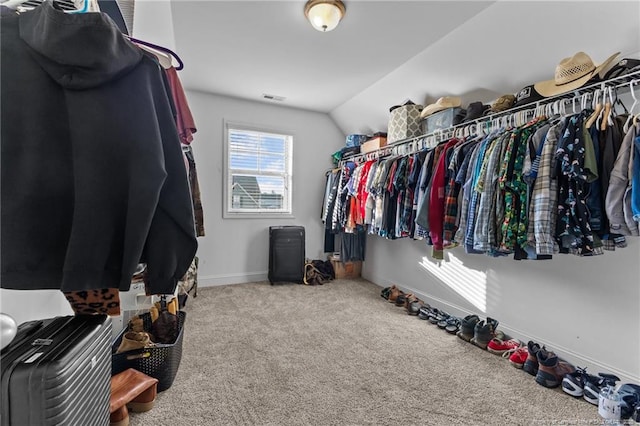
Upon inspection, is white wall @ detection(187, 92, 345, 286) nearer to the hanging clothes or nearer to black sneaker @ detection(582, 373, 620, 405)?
black sneaker @ detection(582, 373, 620, 405)

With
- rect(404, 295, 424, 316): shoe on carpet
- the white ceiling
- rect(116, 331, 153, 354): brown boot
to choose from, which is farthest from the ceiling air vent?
rect(116, 331, 153, 354): brown boot

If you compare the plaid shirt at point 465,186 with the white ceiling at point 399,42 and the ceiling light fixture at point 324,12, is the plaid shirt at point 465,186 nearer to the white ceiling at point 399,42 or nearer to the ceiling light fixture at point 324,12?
the white ceiling at point 399,42

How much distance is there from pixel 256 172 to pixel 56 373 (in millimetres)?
3489

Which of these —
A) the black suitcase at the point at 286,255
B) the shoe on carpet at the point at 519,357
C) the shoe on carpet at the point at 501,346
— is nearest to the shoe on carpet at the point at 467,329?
the shoe on carpet at the point at 501,346

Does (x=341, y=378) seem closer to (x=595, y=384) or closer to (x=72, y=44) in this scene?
(x=595, y=384)

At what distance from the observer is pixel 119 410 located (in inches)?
52.4

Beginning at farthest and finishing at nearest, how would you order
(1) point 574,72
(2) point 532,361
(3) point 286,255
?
1. (3) point 286,255
2. (2) point 532,361
3. (1) point 574,72

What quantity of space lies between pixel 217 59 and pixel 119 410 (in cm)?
274

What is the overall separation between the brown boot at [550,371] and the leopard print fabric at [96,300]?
2229mm

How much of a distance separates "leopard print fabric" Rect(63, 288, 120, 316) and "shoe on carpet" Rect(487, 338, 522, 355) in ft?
7.67

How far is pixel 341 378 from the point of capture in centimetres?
178

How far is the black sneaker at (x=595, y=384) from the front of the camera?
159 cm

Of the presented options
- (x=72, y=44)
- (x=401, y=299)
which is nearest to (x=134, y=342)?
(x=72, y=44)

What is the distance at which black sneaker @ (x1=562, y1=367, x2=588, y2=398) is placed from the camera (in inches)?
64.8
